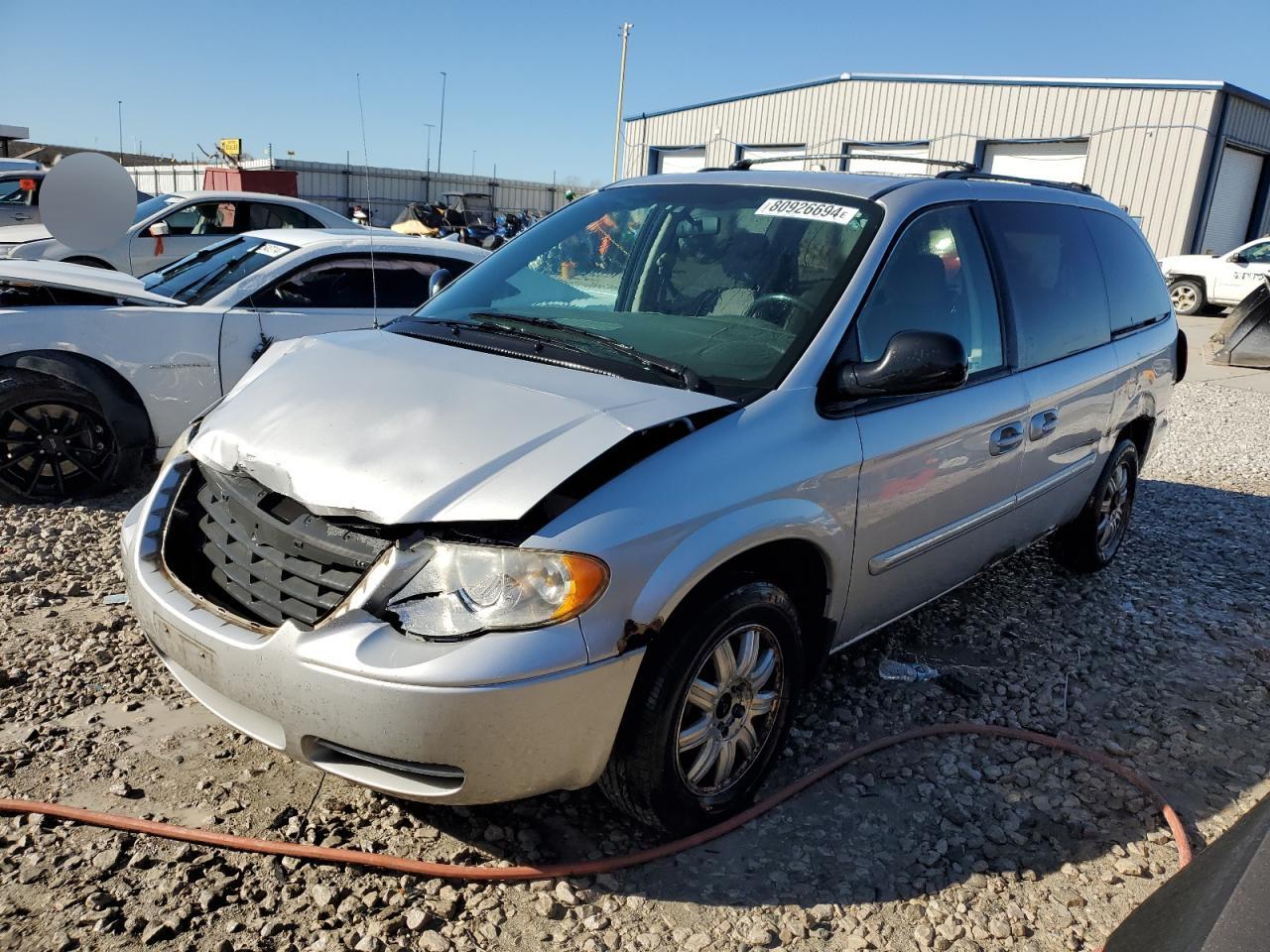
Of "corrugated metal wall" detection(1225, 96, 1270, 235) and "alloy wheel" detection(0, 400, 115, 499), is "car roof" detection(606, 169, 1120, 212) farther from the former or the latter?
"corrugated metal wall" detection(1225, 96, 1270, 235)

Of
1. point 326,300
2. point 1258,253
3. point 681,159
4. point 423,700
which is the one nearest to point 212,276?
point 326,300

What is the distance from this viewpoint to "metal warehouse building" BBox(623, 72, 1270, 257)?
2189 centimetres

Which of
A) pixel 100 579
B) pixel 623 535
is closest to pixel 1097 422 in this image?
pixel 623 535

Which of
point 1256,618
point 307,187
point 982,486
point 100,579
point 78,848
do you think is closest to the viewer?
point 78,848

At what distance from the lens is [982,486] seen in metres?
3.55

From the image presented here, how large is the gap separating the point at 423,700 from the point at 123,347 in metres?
3.99

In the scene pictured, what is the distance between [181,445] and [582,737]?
1629mm

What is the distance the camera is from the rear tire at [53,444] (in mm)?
4976

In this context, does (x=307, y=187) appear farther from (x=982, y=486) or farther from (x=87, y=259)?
(x=982, y=486)

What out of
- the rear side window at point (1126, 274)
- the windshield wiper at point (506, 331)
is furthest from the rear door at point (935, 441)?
the rear side window at point (1126, 274)

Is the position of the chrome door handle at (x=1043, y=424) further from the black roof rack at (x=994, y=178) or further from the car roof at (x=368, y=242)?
the car roof at (x=368, y=242)

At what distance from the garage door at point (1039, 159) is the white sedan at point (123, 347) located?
2111 centimetres

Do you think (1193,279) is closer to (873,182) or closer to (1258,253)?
(1258,253)

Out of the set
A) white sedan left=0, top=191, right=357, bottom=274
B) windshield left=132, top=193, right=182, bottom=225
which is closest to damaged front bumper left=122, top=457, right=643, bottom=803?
Answer: white sedan left=0, top=191, right=357, bottom=274
